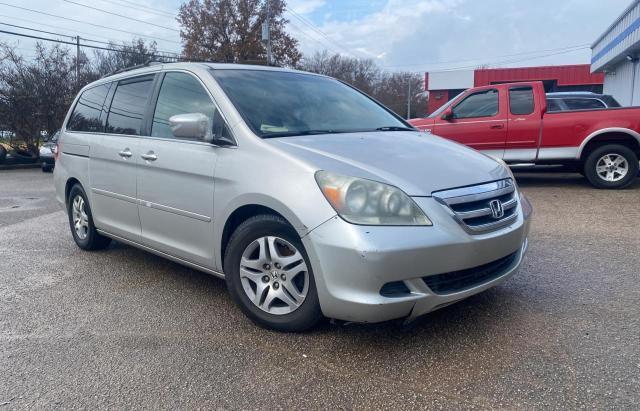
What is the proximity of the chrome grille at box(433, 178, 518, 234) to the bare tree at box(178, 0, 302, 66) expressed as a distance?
3946 cm

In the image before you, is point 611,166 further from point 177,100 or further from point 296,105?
point 177,100

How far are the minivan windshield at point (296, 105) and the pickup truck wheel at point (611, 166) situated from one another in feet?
19.5

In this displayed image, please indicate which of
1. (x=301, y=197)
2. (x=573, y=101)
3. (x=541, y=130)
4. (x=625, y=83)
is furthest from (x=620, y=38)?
(x=301, y=197)

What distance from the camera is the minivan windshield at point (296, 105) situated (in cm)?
366

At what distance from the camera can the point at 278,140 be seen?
3.37 meters

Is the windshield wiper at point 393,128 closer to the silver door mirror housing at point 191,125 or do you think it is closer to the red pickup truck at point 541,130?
the silver door mirror housing at point 191,125

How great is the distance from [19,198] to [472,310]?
9416 mm

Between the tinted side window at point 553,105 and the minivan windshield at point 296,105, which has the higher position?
the tinted side window at point 553,105

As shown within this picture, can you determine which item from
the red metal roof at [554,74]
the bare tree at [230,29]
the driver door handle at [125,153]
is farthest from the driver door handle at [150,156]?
the red metal roof at [554,74]

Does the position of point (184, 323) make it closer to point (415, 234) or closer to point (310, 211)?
point (310, 211)

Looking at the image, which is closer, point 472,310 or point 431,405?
point 431,405

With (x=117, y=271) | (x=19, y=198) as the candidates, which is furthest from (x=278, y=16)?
(x=117, y=271)

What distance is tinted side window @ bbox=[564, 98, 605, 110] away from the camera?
9977mm

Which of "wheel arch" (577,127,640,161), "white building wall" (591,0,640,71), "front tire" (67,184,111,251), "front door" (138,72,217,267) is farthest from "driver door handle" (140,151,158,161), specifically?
"white building wall" (591,0,640,71)
